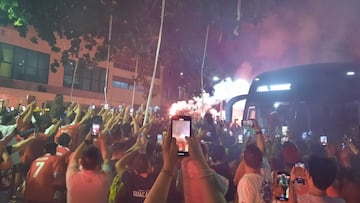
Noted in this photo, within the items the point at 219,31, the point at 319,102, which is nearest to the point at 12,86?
the point at 219,31

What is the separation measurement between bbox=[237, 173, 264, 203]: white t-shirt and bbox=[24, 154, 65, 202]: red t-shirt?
232 cm

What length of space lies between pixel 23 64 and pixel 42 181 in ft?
73.8

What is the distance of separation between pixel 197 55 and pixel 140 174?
7.37m

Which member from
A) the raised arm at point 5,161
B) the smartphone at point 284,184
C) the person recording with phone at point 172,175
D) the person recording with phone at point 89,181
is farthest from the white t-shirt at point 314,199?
the raised arm at point 5,161

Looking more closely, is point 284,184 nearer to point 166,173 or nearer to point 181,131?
point 181,131

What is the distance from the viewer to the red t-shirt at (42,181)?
479 cm

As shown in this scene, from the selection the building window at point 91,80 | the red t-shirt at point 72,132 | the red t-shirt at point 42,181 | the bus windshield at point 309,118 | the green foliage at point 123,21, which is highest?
the building window at point 91,80

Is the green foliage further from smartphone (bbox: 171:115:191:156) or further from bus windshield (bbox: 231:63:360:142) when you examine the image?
smartphone (bbox: 171:115:191:156)

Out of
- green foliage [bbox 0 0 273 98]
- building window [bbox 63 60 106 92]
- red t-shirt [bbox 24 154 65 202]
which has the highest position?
building window [bbox 63 60 106 92]

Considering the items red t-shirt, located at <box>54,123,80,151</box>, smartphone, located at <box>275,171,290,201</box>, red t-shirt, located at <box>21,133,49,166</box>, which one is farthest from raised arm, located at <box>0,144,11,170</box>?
smartphone, located at <box>275,171,290,201</box>

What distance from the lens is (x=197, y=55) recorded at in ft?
36.1

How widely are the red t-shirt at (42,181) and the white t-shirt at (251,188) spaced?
232 cm

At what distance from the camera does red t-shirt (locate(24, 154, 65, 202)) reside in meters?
4.79

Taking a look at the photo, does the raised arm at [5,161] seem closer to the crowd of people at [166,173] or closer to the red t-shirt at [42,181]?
the crowd of people at [166,173]
